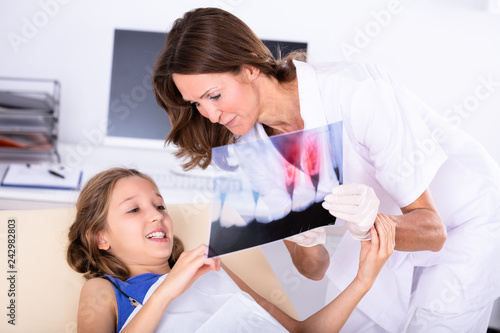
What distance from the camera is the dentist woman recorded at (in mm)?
1066

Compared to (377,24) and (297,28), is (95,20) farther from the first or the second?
(377,24)

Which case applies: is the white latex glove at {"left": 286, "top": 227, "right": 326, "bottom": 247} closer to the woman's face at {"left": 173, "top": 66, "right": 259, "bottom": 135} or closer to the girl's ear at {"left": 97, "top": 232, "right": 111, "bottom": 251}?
the woman's face at {"left": 173, "top": 66, "right": 259, "bottom": 135}

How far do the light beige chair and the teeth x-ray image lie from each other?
0.44 m

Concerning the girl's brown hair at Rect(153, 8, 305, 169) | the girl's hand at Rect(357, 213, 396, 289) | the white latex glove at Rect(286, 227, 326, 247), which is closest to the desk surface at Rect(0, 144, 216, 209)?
the girl's brown hair at Rect(153, 8, 305, 169)

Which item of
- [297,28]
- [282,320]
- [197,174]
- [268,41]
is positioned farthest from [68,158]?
[282,320]

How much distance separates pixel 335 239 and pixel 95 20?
142cm

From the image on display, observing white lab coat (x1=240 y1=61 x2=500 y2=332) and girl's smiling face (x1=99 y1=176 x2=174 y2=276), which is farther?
girl's smiling face (x1=99 y1=176 x2=174 y2=276)

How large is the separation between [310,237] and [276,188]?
148 millimetres

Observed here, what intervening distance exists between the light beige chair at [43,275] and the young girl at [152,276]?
0.06m

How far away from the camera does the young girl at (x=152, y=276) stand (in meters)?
1.05

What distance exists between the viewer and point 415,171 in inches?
42.3

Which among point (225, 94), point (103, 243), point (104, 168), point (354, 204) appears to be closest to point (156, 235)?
point (103, 243)

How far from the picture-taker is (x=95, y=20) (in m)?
2.30

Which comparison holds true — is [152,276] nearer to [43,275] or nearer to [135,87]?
[43,275]
